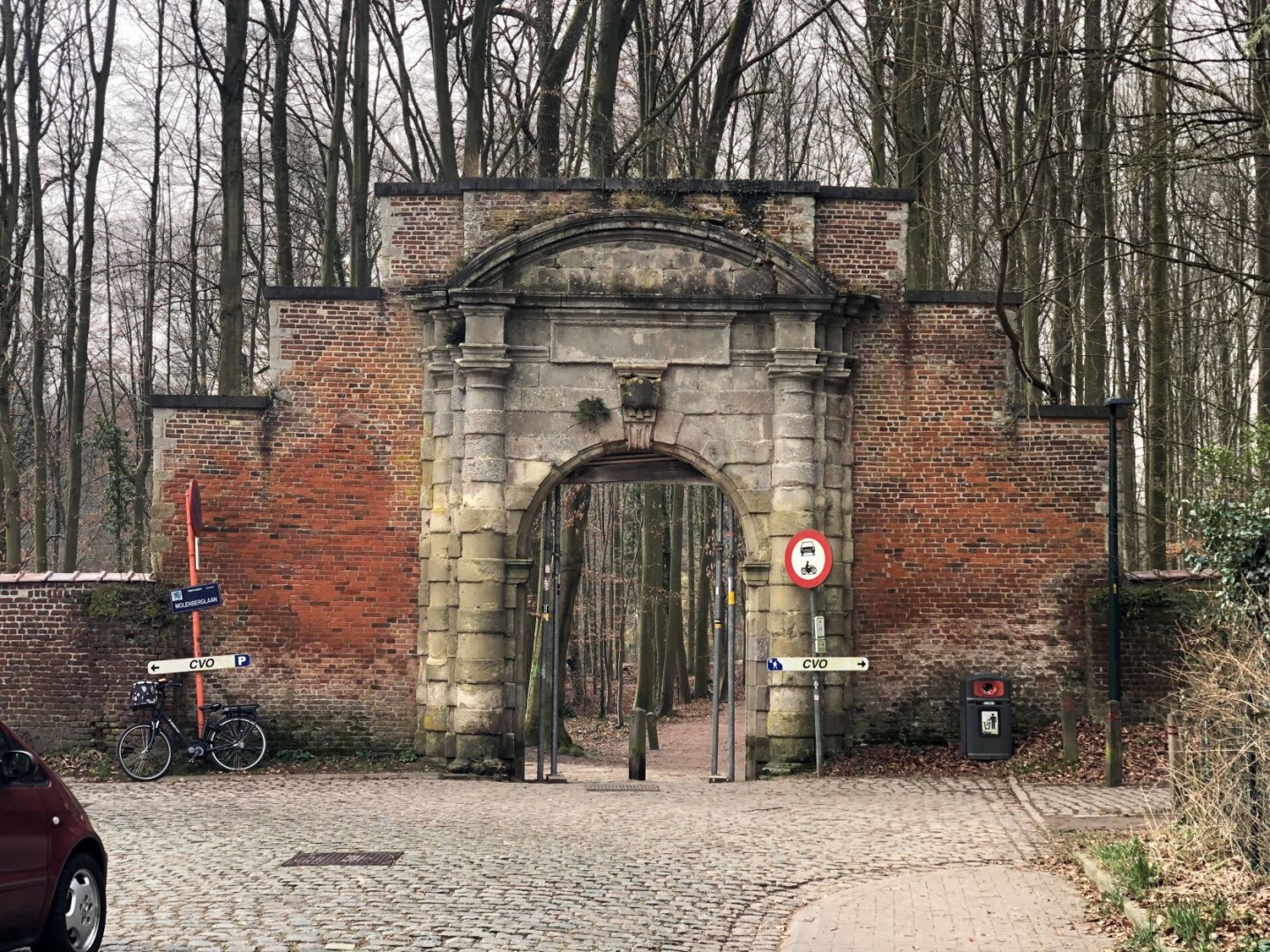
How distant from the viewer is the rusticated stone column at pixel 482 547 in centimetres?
1686

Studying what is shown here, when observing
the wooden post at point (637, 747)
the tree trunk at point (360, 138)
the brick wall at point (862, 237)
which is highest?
the tree trunk at point (360, 138)

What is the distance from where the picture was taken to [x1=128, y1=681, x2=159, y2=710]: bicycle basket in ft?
54.8

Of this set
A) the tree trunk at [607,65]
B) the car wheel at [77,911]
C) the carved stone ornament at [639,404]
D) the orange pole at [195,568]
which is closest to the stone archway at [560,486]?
the carved stone ornament at [639,404]

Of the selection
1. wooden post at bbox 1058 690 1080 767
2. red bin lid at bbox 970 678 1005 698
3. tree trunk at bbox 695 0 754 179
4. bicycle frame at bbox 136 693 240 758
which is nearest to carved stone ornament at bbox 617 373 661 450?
red bin lid at bbox 970 678 1005 698

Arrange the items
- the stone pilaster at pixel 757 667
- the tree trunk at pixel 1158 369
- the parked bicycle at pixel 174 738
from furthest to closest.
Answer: the tree trunk at pixel 1158 369 < the stone pilaster at pixel 757 667 < the parked bicycle at pixel 174 738

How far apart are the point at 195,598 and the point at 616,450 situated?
4892 mm

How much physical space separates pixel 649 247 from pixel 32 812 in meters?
10.9

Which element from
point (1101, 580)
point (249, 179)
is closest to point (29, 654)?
point (1101, 580)

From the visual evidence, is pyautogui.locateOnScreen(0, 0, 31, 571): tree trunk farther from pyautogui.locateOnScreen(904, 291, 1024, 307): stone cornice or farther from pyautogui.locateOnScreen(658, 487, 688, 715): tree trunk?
pyautogui.locateOnScreen(904, 291, 1024, 307): stone cornice

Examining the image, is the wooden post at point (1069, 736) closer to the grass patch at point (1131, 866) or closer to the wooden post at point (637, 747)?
the wooden post at point (637, 747)

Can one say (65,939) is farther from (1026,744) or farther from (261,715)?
(1026,744)

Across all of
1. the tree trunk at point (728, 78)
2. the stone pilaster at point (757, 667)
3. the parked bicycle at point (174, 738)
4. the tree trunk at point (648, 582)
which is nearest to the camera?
the parked bicycle at point (174, 738)

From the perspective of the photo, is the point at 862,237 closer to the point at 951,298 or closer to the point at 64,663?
the point at 951,298

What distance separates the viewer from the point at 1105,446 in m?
17.7
